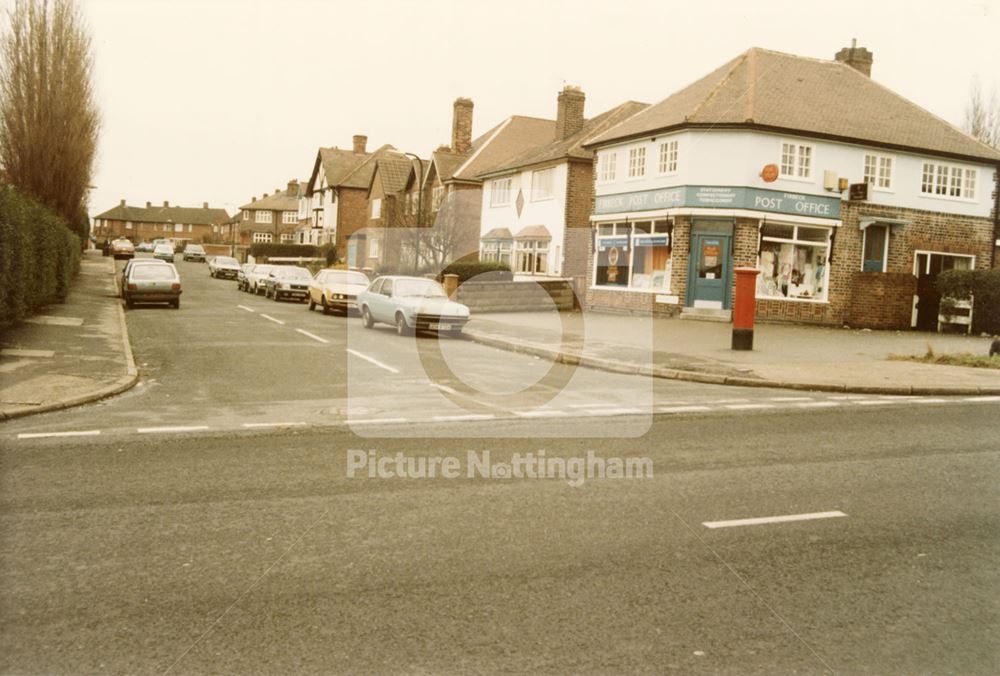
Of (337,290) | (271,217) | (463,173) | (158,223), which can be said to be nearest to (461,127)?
(463,173)

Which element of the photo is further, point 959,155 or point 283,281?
point 283,281

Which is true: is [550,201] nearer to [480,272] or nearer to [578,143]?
A: [578,143]

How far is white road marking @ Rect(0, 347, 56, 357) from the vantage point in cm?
1398

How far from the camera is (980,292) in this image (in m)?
24.9

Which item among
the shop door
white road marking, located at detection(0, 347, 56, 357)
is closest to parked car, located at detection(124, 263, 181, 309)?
white road marking, located at detection(0, 347, 56, 357)

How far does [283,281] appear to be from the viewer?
34344 mm

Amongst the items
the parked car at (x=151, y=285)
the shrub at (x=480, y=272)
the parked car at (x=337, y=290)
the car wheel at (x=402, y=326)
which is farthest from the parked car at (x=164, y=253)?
the car wheel at (x=402, y=326)

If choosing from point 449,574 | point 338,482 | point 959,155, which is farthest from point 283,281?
point 449,574

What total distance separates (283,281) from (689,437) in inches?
1085

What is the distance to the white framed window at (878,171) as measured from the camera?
28.6 metres

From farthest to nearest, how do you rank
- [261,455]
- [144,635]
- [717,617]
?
[261,455]
[717,617]
[144,635]

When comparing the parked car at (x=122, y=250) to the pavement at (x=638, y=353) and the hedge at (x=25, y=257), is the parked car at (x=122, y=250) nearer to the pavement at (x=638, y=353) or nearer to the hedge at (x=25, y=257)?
the pavement at (x=638, y=353)

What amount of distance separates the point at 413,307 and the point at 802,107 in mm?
16699

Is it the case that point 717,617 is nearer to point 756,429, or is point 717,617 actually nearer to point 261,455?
point 261,455
